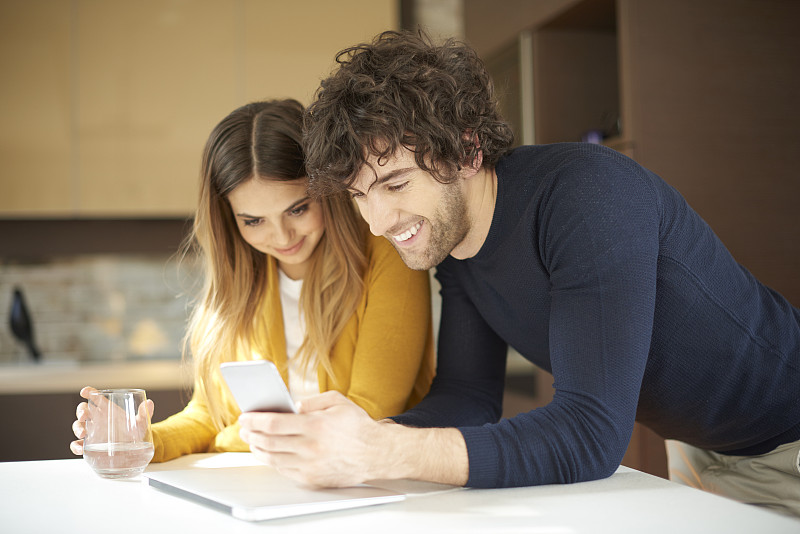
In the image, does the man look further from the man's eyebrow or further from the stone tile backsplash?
the stone tile backsplash

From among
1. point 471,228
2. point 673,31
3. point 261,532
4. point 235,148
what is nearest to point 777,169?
point 673,31

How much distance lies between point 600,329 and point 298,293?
0.80m

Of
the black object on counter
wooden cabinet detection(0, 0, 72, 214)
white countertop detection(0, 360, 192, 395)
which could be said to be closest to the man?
white countertop detection(0, 360, 192, 395)

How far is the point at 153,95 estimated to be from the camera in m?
3.36

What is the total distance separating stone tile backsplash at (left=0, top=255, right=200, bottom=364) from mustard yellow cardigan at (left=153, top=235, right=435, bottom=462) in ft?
7.57

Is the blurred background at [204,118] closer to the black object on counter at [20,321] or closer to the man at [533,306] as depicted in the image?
the black object on counter at [20,321]

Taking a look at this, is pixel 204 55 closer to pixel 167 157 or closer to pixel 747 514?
pixel 167 157

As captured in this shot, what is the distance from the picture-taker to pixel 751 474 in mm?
1351

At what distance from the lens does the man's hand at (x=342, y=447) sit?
838 mm

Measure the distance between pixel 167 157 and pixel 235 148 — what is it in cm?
203

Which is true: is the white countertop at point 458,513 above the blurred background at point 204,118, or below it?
below

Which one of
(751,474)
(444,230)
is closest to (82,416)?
(444,230)

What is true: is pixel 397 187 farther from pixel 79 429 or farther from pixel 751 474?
pixel 751 474

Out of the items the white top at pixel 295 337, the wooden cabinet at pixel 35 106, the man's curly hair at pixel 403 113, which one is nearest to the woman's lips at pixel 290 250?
the white top at pixel 295 337
